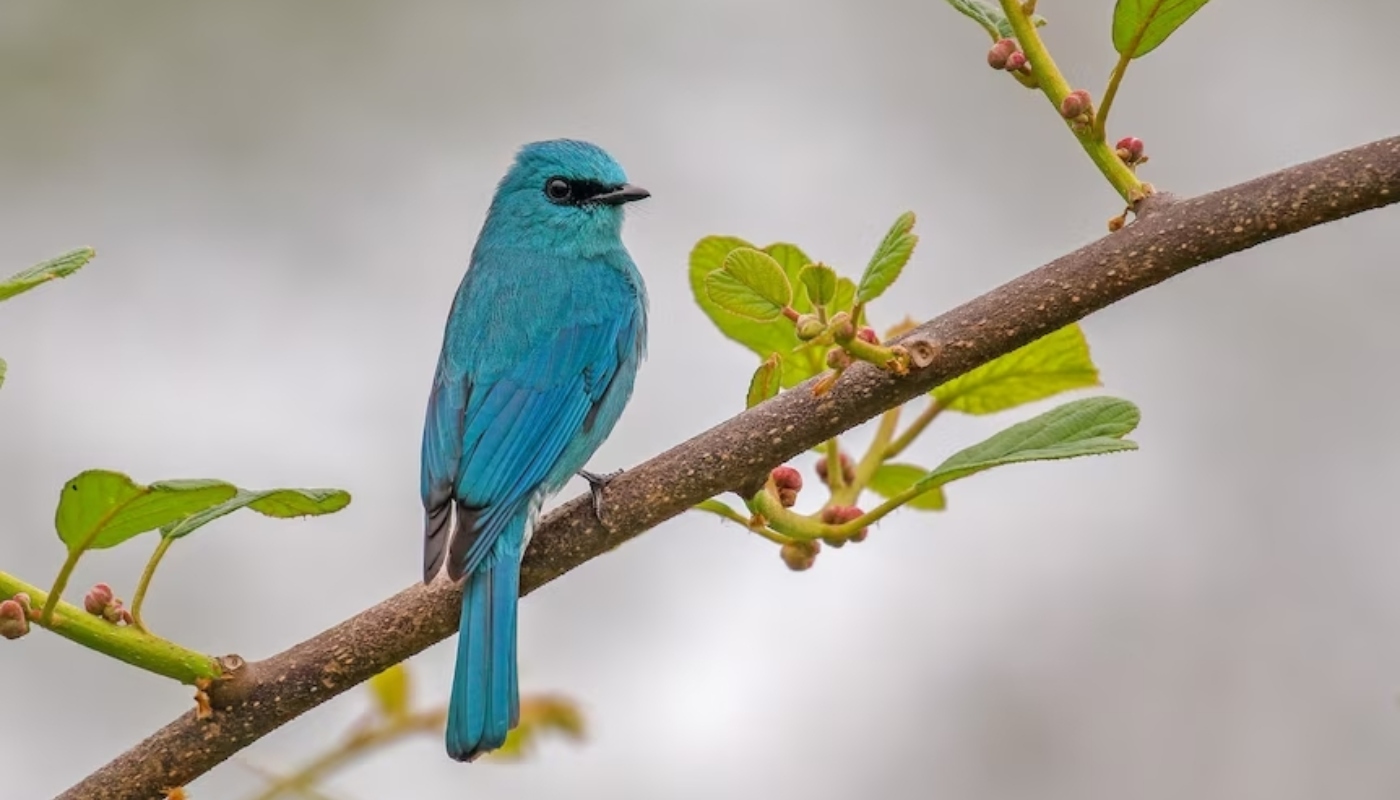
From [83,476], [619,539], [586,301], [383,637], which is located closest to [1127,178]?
[619,539]

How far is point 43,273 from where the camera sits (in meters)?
1.61

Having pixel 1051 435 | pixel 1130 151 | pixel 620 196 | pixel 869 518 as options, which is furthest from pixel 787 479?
pixel 620 196

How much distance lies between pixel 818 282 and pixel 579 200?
2.38 m

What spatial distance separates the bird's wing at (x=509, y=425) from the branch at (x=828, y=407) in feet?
2.51

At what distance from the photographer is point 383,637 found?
1.74m

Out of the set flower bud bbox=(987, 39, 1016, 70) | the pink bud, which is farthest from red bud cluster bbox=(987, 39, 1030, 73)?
the pink bud

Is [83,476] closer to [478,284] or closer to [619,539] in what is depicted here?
[619,539]

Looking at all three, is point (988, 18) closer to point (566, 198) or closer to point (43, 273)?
point (43, 273)

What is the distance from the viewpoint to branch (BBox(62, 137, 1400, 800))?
59.2 inches

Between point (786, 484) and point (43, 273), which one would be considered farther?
point (786, 484)

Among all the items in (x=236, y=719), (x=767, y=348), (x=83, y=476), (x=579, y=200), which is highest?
(x=579, y=200)

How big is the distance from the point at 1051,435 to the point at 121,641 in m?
1.03

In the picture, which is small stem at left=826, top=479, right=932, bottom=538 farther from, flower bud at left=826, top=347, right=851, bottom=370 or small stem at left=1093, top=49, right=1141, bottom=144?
small stem at left=1093, top=49, right=1141, bottom=144

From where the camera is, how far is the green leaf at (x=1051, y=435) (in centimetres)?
173
